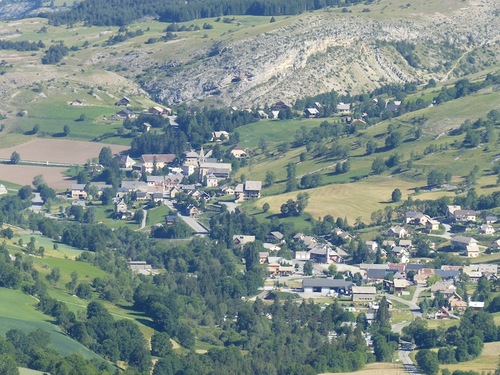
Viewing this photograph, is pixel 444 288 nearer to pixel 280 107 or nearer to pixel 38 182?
pixel 38 182

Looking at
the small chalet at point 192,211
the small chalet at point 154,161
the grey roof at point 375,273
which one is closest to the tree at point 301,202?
the small chalet at point 192,211

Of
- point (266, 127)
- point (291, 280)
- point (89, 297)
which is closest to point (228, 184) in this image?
point (266, 127)

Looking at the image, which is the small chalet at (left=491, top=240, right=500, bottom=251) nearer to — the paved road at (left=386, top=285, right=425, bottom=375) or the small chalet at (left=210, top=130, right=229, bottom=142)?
the paved road at (left=386, top=285, right=425, bottom=375)

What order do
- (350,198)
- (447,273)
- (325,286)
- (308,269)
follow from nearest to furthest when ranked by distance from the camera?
(325,286) → (447,273) → (308,269) → (350,198)

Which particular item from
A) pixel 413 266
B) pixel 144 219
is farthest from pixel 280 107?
pixel 413 266

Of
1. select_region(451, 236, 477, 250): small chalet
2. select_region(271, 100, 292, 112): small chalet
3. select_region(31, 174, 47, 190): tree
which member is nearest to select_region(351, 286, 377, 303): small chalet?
select_region(451, 236, 477, 250): small chalet

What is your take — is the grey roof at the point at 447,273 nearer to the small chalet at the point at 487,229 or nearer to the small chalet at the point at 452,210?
the small chalet at the point at 487,229
